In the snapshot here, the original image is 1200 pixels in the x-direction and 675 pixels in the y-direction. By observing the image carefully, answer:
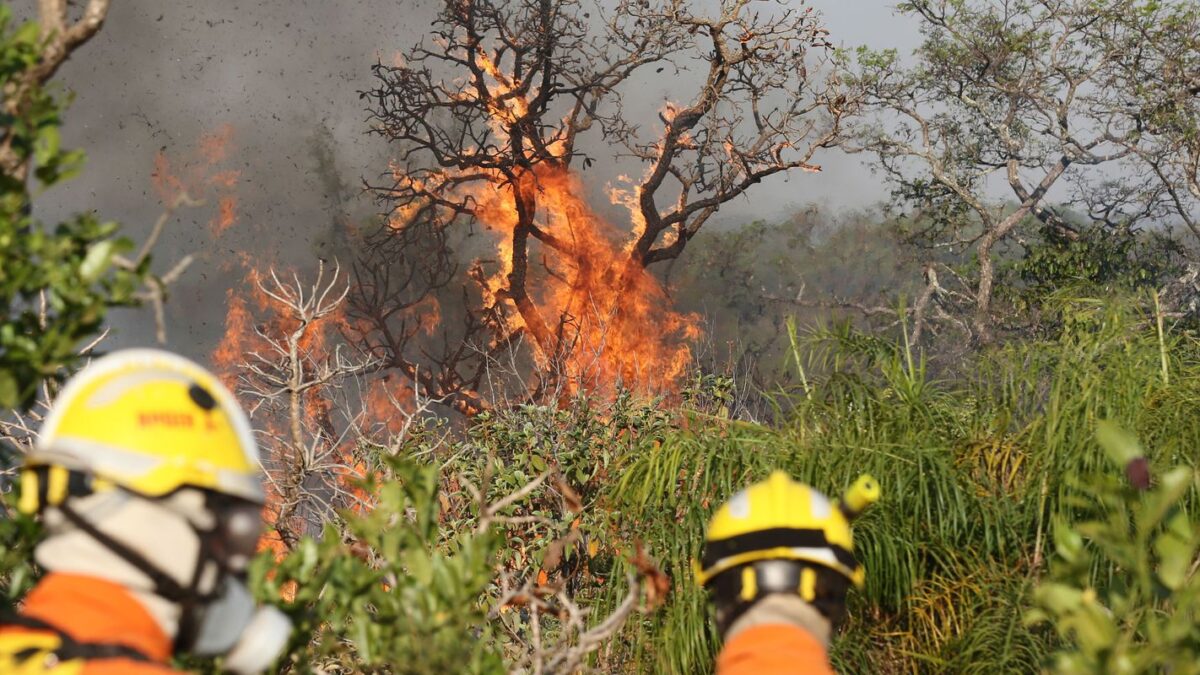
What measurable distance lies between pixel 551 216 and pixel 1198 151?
957 cm

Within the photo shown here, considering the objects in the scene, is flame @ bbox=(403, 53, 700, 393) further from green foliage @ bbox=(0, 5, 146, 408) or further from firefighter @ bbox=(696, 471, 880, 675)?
green foliage @ bbox=(0, 5, 146, 408)

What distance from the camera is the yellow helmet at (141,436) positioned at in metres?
1.94

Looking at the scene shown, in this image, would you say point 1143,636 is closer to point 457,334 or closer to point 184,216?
point 457,334

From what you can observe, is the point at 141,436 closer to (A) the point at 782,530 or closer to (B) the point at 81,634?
(B) the point at 81,634

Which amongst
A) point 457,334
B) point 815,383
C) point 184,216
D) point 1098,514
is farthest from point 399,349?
point 1098,514

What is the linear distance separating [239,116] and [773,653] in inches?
920

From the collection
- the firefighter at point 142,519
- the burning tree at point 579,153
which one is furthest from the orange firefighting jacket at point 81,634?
the burning tree at point 579,153

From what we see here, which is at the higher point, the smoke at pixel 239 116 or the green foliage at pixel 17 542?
the smoke at pixel 239 116

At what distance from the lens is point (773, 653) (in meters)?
2.26

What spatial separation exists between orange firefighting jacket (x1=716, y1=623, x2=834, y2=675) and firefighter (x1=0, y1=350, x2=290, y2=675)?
35.9 inches

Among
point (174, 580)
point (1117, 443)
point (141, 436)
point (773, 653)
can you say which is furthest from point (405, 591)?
point (1117, 443)

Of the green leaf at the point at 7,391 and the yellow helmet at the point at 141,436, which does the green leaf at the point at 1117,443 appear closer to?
the yellow helmet at the point at 141,436

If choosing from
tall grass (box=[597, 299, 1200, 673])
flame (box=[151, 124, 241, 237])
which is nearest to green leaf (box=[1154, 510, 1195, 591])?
tall grass (box=[597, 299, 1200, 673])

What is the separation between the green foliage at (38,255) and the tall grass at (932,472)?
136 inches
